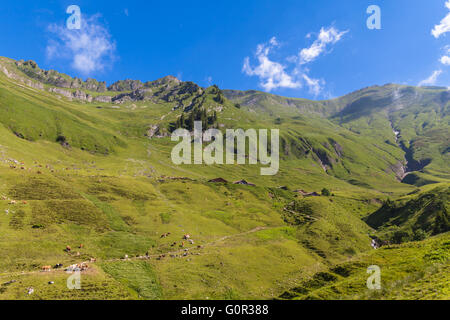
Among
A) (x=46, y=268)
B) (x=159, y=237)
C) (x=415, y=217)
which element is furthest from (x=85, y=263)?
(x=415, y=217)

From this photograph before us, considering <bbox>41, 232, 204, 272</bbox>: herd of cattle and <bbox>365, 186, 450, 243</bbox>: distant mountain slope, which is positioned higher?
<bbox>365, 186, 450, 243</bbox>: distant mountain slope

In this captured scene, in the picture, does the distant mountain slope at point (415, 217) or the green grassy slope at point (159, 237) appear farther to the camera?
the distant mountain slope at point (415, 217)

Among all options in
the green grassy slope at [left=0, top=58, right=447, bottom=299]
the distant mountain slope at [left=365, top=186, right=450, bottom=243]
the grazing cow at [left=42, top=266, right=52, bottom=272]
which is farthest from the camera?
the distant mountain slope at [left=365, top=186, right=450, bottom=243]

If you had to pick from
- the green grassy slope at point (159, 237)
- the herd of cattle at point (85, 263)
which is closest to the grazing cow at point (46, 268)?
the herd of cattle at point (85, 263)

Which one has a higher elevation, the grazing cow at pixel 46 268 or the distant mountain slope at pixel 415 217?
the distant mountain slope at pixel 415 217

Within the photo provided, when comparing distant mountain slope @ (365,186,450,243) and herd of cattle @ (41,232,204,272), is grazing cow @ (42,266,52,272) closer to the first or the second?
herd of cattle @ (41,232,204,272)

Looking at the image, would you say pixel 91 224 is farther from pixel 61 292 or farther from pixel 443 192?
pixel 443 192

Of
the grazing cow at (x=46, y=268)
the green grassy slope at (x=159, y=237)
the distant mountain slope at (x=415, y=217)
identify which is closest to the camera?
the grazing cow at (x=46, y=268)

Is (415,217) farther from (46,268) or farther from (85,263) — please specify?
(46,268)

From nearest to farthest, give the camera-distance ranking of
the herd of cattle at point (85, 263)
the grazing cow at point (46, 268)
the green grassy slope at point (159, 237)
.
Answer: the grazing cow at point (46, 268) → the herd of cattle at point (85, 263) → the green grassy slope at point (159, 237)

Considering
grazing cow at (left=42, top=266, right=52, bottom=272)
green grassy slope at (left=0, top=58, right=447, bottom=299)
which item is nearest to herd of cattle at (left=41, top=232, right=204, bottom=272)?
grazing cow at (left=42, top=266, right=52, bottom=272)

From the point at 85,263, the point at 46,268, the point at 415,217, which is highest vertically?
the point at 415,217

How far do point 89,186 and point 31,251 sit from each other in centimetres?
3510

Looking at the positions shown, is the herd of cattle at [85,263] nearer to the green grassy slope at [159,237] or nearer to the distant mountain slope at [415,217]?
the green grassy slope at [159,237]
